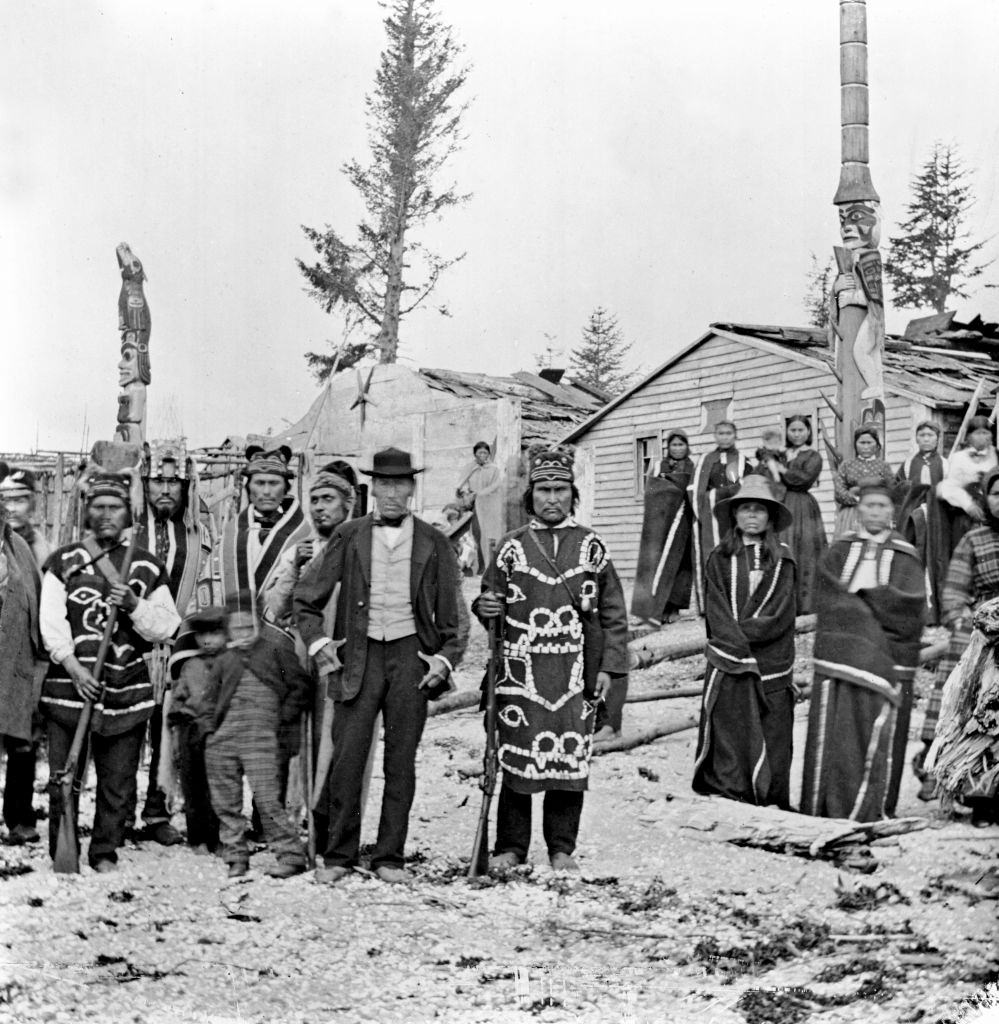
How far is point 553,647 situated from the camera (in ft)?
18.0

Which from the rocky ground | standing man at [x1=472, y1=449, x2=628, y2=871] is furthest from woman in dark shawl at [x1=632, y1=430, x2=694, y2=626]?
standing man at [x1=472, y1=449, x2=628, y2=871]

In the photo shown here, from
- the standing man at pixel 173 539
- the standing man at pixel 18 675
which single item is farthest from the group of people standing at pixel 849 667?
the standing man at pixel 18 675

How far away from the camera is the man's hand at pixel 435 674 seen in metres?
5.23

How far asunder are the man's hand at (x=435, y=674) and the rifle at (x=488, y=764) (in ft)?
0.65

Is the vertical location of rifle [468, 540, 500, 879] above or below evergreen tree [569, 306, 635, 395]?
below

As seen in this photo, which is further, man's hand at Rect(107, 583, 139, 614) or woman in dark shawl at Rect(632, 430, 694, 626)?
woman in dark shawl at Rect(632, 430, 694, 626)

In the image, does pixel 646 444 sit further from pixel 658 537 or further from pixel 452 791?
pixel 452 791

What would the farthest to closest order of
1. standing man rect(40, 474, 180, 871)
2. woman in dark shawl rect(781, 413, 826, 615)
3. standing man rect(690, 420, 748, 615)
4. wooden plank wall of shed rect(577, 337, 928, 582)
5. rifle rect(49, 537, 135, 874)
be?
wooden plank wall of shed rect(577, 337, 928, 582) → standing man rect(690, 420, 748, 615) → woman in dark shawl rect(781, 413, 826, 615) → standing man rect(40, 474, 180, 871) → rifle rect(49, 537, 135, 874)

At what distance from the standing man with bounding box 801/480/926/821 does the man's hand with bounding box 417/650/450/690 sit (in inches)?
74.7

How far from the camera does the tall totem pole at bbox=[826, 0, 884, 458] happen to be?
830cm

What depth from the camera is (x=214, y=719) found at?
5402 millimetres

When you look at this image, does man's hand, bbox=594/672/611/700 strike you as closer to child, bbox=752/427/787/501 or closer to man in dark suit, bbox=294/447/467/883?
man in dark suit, bbox=294/447/467/883

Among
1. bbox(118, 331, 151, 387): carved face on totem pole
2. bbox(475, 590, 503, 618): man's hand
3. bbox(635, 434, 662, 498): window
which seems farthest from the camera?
bbox(635, 434, 662, 498): window

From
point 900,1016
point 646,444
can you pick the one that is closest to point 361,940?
point 900,1016
